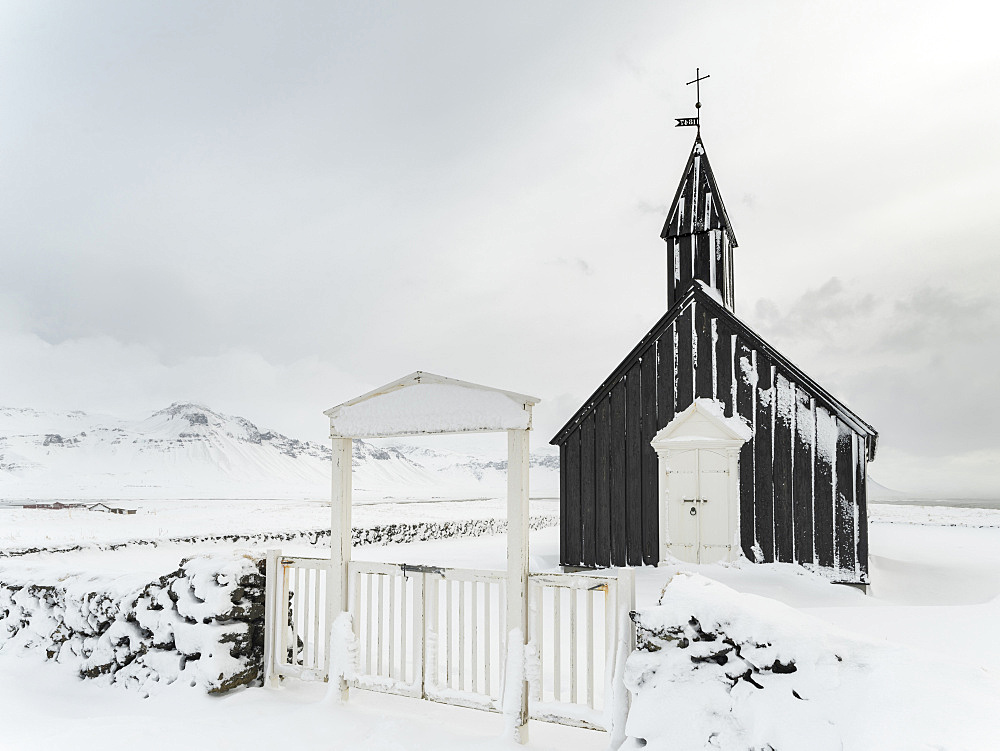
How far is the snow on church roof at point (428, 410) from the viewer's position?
16.9 ft

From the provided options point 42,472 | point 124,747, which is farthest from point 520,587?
point 42,472

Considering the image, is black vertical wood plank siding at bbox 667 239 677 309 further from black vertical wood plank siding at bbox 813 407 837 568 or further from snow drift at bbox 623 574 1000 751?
snow drift at bbox 623 574 1000 751

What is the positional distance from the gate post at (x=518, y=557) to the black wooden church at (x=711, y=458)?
6.91m

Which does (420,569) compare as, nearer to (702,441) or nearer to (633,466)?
(633,466)

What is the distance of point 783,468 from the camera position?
36.0 feet

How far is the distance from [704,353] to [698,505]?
105 inches

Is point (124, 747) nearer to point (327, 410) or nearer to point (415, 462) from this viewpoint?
point (327, 410)

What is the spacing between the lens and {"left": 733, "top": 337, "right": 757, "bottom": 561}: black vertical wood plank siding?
1104cm

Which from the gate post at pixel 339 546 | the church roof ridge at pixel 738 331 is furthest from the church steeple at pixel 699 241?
the gate post at pixel 339 546

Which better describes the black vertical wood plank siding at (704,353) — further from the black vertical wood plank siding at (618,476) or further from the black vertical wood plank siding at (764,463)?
the black vertical wood plank siding at (618,476)

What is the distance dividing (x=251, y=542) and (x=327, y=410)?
47.2ft

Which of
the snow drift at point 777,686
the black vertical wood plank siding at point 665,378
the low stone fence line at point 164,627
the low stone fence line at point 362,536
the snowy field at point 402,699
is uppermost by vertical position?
the black vertical wood plank siding at point 665,378

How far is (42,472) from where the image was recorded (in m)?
46.7

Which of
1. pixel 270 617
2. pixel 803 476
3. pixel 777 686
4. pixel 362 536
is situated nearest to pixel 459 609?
pixel 270 617
